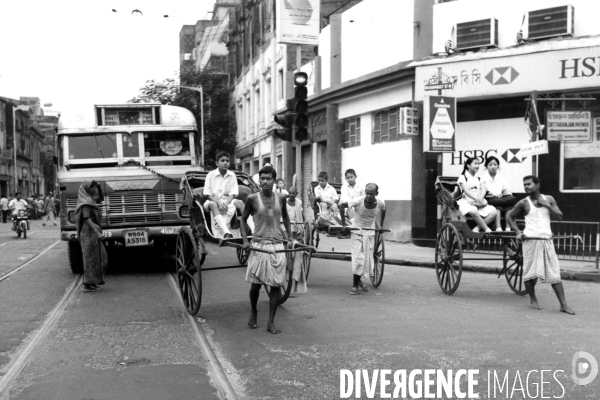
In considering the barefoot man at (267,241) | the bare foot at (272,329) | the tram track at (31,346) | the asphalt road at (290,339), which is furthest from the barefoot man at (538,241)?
the tram track at (31,346)

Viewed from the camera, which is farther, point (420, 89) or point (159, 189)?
point (420, 89)

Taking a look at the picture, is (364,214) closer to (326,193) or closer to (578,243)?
(326,193)

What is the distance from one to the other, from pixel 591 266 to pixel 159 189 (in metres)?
8.32

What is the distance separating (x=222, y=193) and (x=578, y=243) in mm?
7685

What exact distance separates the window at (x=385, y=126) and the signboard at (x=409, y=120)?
145 centimetres

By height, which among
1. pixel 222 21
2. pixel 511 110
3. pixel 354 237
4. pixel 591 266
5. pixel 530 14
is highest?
pixel 222 21

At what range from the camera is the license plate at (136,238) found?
→ 11.3 m

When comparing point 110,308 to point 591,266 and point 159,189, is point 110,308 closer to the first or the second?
point 159,189

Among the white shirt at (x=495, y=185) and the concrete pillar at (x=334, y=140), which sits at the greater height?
the concrete pillar at (x=334, y=140)

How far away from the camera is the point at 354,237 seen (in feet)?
31.6

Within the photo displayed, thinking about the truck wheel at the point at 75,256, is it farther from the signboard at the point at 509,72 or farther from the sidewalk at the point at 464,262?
the signboard at the point at 509,72

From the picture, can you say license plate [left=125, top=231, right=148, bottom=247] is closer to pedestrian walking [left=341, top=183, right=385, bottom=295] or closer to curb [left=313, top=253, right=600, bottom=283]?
curb [left=313, top=253, right=600, bottom=283]

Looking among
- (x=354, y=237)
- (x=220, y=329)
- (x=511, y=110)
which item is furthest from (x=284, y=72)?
(x=220, y=329)

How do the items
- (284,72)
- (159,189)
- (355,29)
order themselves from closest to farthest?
(159,189) < (355,29) < (284,72)
